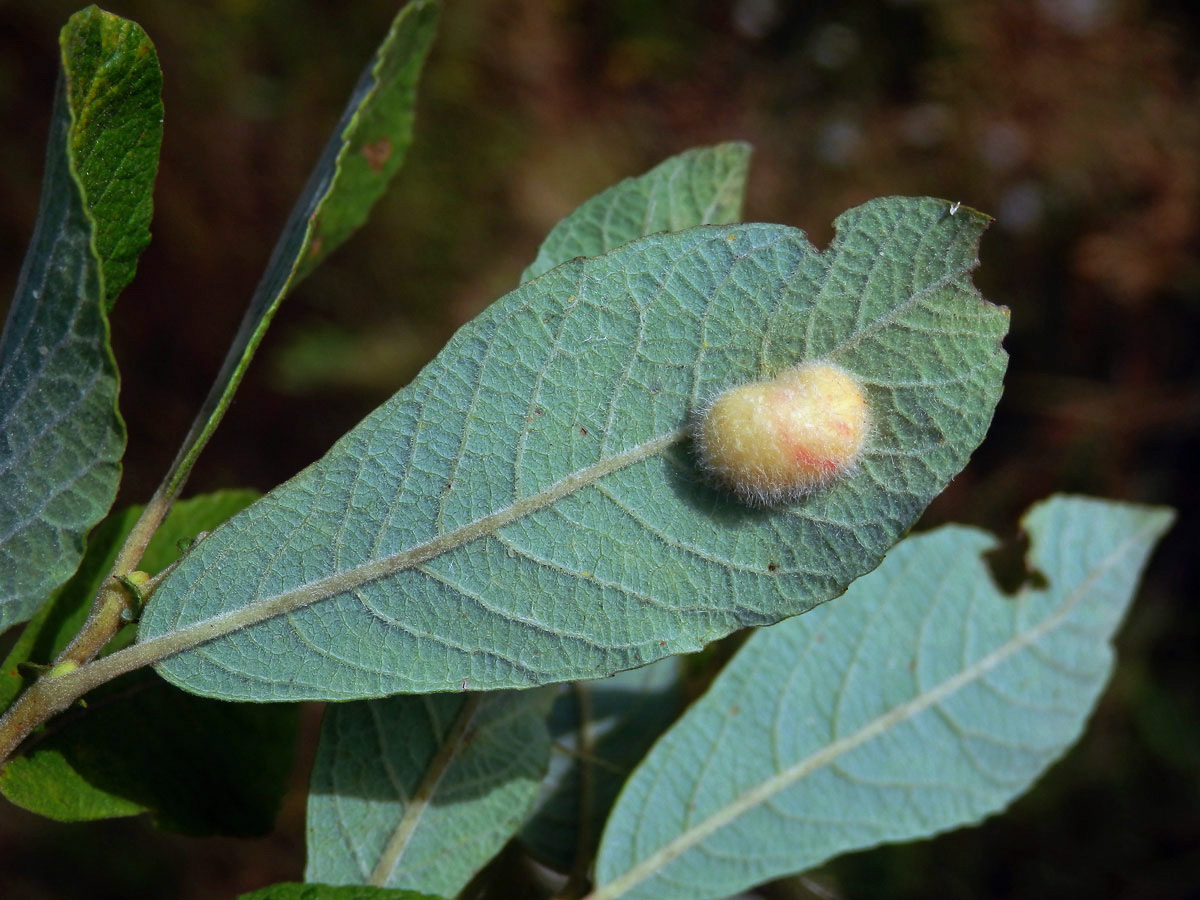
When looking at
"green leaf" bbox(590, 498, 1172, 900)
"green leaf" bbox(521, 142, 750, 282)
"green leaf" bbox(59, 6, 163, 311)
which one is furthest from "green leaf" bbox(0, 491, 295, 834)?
"green leaf" bbox(521, 142, 750, 282)

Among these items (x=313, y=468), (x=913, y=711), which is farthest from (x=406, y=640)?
(x=913, y=711)

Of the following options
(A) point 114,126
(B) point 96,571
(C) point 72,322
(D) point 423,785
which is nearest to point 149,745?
(B) point 96,571

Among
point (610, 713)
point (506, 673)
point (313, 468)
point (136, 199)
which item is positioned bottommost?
point (610, 713)

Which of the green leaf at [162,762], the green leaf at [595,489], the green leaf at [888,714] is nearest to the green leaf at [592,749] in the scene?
the green leaf at [888,714]

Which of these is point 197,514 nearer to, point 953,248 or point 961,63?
point 953,248

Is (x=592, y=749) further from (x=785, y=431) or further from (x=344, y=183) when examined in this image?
(x=344, y=183)

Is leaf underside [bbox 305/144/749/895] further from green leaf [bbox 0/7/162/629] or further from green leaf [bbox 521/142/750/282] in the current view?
green leaf [bbox 0/7/162/629]
